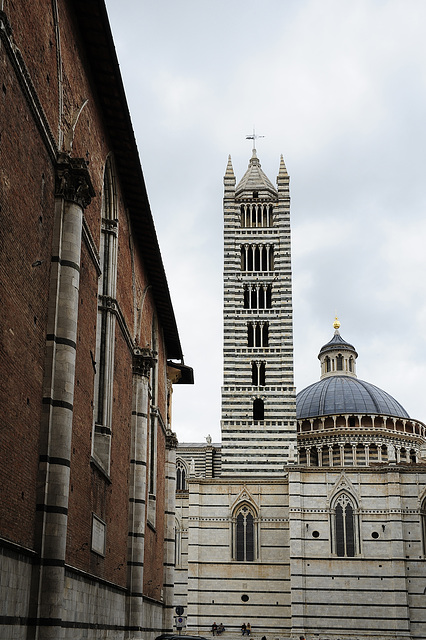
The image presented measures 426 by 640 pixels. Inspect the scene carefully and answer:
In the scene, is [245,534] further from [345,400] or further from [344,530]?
[345,400]

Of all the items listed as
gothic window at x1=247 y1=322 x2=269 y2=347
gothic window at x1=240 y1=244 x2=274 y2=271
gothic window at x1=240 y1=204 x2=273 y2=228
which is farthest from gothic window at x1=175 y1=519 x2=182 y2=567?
gothic window at x1=240 y1=204 x2=273 y2=228

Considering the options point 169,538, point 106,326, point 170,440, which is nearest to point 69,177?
point 106,326

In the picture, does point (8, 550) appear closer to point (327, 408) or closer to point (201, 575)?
point (201, 575)

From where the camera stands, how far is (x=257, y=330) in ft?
174

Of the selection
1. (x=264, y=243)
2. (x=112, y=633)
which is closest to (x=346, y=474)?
(x=264, y=243)

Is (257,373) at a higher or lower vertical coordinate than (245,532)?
higher

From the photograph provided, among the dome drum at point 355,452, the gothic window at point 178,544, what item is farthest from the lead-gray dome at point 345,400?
the gothic window at point 178,544

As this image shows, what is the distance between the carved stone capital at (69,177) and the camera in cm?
1308

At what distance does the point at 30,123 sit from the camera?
11.5 metres

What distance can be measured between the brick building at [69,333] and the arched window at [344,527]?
2195 centimetres

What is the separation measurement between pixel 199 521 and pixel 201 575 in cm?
256

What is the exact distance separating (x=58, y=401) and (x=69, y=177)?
3359 millimetres

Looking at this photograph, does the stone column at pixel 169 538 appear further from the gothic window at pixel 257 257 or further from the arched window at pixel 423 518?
the gothic window at pixel 257 257

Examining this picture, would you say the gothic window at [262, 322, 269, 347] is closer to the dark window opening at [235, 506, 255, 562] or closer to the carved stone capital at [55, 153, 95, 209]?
the dark window opening at [235, 506, 255, 562]
